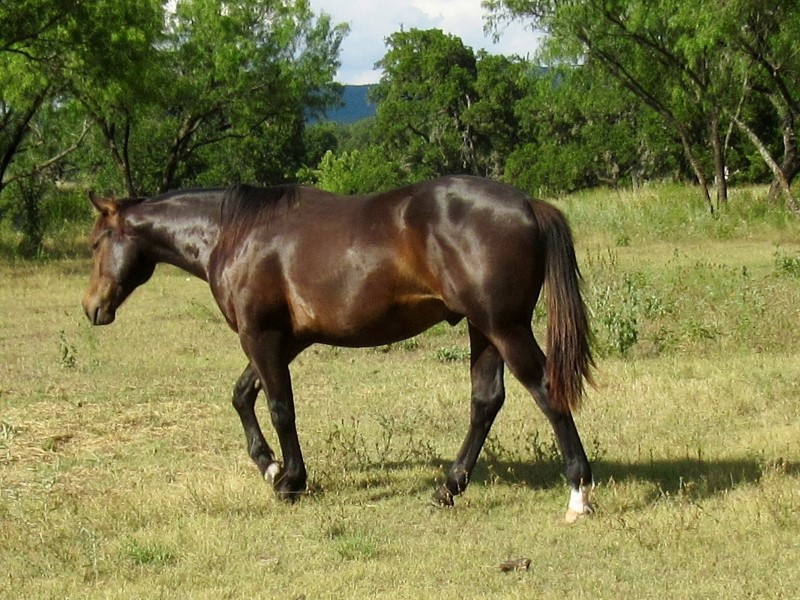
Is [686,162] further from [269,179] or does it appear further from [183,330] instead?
[183,330]

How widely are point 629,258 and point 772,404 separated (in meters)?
11.4

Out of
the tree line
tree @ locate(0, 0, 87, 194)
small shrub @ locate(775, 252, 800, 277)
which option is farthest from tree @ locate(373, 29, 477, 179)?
small shrub @ locate(775, 252, 800, 277)

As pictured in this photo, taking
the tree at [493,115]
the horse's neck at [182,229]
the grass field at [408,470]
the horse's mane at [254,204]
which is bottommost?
the tree at [493,115]

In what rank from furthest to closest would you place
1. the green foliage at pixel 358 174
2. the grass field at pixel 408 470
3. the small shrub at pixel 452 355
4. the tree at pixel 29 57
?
1. the green foliage at pixel 358 174
2. the tree at pixel 29 57
3. the small shrub at pixel 452 355
4. the grass field at pixel 408 470

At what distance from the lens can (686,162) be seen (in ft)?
154

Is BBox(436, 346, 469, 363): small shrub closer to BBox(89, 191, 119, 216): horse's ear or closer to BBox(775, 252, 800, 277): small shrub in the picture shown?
BBox(89, 191, 119, 216): horse's ear

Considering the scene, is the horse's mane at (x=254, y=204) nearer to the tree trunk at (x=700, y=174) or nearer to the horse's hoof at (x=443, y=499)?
the horse's hoof at (x=443, y=499)

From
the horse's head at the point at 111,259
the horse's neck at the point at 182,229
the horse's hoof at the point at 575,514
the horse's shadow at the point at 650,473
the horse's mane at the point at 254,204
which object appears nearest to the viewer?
the horse's hoof at the point at 575,514

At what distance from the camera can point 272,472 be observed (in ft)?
21.9

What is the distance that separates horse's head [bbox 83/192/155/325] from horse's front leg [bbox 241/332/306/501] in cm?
104

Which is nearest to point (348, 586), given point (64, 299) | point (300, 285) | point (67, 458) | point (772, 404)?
point (300, 285)

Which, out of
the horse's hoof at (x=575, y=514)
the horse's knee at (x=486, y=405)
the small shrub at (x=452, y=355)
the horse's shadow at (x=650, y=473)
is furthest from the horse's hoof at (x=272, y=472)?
the small shrub at (x=452, y=355)

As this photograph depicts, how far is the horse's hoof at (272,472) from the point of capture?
21.8 ft

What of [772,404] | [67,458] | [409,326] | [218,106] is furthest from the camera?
[218,106]
